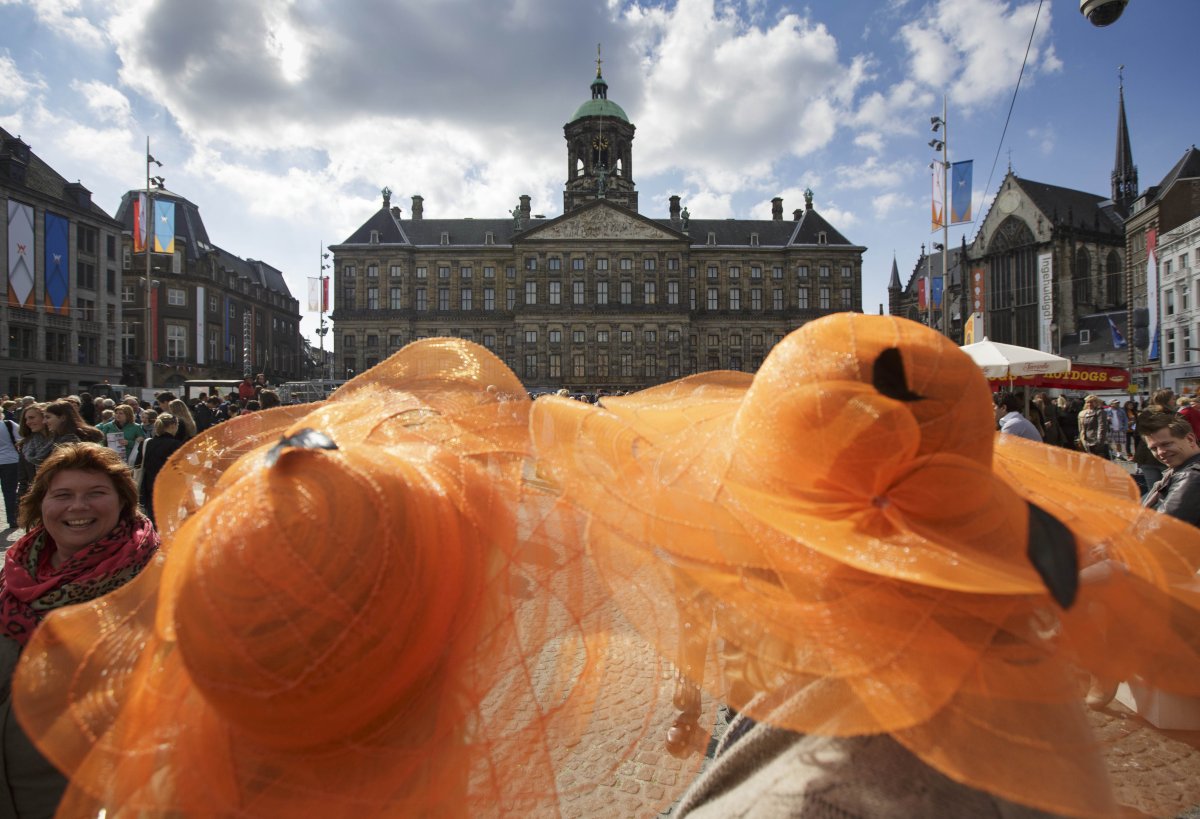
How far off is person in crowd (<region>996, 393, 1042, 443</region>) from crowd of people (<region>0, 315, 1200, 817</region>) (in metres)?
4.96

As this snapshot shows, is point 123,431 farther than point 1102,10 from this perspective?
Yes

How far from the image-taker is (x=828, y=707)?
2.83 ft

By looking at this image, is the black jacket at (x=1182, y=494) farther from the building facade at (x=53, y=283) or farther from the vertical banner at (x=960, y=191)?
the building facade at (x=53, y=283)

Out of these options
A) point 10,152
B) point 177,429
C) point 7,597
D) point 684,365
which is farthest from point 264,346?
point 7,597

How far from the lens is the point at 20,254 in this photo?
34219 millimetres

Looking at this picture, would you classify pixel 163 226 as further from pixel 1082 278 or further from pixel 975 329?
pixel 1082 278

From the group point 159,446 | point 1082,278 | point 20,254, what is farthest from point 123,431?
point 1082,278

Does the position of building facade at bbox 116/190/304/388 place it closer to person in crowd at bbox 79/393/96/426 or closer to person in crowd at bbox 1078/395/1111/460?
person in crowd at bbox 79/393/96/426

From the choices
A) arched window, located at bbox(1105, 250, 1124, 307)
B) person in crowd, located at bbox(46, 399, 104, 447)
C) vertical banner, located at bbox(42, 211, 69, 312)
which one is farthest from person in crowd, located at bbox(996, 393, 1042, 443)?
arched window, located at bbox(1105, 250, 1124, 307)

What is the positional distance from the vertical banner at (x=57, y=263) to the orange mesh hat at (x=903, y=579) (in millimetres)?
47250

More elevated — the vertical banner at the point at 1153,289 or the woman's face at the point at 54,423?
the vertical banner at the point at 1153,289

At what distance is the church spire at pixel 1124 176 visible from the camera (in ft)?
187

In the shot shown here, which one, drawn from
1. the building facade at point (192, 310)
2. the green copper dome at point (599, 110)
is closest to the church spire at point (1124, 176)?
the green copper dome at point (599, 110)

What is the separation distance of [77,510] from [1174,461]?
5625mm
